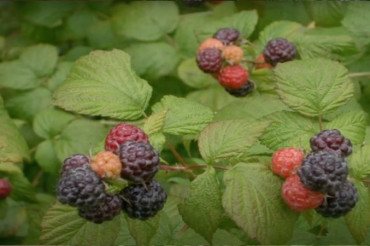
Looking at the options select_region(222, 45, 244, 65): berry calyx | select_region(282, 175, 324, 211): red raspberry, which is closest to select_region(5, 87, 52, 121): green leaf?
select_region(222, 45, 244, 65): berry calyx

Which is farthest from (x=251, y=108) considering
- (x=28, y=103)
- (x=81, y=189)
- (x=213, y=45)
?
(x=28, y=103)

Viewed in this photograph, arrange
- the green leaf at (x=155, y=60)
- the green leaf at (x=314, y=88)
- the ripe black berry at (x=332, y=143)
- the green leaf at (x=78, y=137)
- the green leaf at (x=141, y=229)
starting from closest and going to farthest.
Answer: the ripe black berry at (x=332, y=143), the green leaf at (x=141, y=229), the green leaf at (x=314, y=88), the green leaf at (x=78, y=137), the green leaf at (x=155, y=60)

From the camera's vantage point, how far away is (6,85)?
2.07 metres

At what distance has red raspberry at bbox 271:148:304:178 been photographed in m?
1.16

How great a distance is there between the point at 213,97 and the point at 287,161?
0.75 m

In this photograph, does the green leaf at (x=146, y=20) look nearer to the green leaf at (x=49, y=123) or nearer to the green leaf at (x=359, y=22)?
the green leaf at (x=49, y=123)

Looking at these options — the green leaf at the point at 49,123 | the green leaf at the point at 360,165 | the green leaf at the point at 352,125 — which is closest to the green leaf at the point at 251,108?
the green leaf at the point at 352,125

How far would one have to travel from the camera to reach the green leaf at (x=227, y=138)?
4.07 ft

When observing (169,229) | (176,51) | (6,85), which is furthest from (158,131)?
(6,85)

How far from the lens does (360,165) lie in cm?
125

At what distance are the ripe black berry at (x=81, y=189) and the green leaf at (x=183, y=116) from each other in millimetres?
329

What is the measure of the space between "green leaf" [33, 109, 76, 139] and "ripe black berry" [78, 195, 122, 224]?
83cm

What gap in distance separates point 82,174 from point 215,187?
0.31 meters

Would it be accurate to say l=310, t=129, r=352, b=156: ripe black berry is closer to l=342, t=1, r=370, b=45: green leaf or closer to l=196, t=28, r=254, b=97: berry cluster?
l=196, t=28, r=254, b=97: berry cluster
